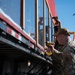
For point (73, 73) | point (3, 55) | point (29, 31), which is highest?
point (29, 31)

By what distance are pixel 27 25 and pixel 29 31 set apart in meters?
0.18

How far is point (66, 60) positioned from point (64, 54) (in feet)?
0.54

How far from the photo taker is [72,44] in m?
4.91

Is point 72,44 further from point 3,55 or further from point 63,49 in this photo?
point 3,55

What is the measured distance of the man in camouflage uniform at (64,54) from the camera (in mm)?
4852

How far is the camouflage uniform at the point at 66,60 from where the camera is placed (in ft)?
16.0

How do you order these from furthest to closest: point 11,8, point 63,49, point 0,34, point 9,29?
point 63,49 < point 11,8 < point 9,29 < point 0,34

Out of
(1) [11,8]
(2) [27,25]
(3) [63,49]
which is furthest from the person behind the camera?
(3) [63,49]

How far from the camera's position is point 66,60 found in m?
5.11

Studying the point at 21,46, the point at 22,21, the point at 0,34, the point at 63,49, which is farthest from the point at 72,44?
the point at 0,34

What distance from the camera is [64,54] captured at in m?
5.00

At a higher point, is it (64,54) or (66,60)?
(64,54)

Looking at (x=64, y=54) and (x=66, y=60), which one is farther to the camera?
(x=66, y=60)

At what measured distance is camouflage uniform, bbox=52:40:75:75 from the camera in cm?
489
